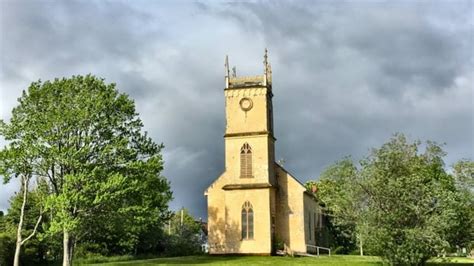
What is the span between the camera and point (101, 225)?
1507 inches

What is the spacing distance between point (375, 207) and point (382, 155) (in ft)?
9.79

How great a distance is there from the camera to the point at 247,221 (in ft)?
Result: 159

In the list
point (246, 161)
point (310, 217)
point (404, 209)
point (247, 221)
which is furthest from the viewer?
point (310, 217)

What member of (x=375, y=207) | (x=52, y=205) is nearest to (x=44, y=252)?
(x=52, y=205)

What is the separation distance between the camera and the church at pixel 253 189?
4841cm

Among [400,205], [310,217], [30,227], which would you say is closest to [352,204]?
[400,205]

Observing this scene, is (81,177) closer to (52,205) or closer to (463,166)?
(52,205)

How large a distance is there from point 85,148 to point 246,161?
18.1 m

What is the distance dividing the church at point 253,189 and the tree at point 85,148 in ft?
40.8

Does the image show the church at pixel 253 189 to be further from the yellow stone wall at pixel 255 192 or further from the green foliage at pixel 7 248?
the green foliage at pixel 7 248

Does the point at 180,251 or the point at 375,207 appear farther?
the point at 180,251

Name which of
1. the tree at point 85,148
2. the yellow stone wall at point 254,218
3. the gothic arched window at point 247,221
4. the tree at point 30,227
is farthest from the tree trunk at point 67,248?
the gothic arched window at point 247,221

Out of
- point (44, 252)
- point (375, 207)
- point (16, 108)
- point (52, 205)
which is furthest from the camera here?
point (44, 252)

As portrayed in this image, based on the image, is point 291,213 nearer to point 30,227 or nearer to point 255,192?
point 255,192
